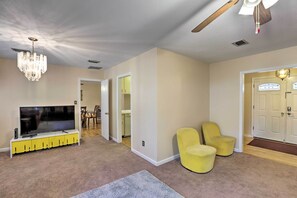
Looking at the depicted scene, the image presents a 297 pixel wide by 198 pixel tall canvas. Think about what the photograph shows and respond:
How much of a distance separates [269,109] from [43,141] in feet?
22.1

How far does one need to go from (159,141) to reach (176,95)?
3.61 ft

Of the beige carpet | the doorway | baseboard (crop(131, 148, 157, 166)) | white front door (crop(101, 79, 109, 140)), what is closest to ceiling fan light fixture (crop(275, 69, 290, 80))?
the doorway

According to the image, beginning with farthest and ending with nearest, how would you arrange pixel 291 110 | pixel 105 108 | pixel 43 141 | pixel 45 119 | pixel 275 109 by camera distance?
pixel 105 108 < pixel 275 109 < pixel 291 110 < pixel 45 119 < pixel 43 141

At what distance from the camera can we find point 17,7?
65.8 inches

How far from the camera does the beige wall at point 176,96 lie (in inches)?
120

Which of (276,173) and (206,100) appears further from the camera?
(206,100)

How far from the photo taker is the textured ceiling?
5.44ft

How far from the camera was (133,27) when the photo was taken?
2.15 meters

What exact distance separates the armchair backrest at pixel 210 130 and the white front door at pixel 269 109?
2014 millimetres

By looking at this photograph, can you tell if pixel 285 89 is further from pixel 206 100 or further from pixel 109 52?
pixel 109 52

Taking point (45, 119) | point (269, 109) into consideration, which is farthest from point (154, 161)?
point (269, 109)

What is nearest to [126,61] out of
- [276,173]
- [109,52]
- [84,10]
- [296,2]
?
[109,52]

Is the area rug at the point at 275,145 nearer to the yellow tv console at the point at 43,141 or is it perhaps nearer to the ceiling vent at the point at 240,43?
the ceiling vent at the point at 240,43

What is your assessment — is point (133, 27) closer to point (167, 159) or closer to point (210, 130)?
point (167, 159)
